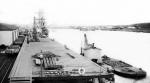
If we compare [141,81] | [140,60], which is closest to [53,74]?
[141,81]

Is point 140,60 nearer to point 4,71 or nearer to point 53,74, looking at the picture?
point 4,71

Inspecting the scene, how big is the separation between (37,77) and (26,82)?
81cm

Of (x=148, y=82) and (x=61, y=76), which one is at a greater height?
(x=61, y=76)

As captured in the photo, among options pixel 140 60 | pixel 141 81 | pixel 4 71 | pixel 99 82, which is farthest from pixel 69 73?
pixel 140 60

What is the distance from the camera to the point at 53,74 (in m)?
13.7

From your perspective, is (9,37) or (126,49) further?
(9,37)

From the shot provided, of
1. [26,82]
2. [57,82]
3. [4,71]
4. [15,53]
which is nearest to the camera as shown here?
[26,82]

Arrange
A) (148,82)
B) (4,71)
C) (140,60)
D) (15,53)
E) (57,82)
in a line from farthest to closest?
(140,60), (15,53), (148,82), (4,71), (57,82)

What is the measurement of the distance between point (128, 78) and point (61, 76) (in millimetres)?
23690

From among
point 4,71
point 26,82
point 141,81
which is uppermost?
point 26,82

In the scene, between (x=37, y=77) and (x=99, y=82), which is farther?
(x=99, y=82)

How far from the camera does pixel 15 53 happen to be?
118 feet

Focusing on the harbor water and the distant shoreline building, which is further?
the distant shoreline building

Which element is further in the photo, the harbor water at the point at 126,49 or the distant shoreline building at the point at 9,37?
the distant shoreline building at the point at 9,37
